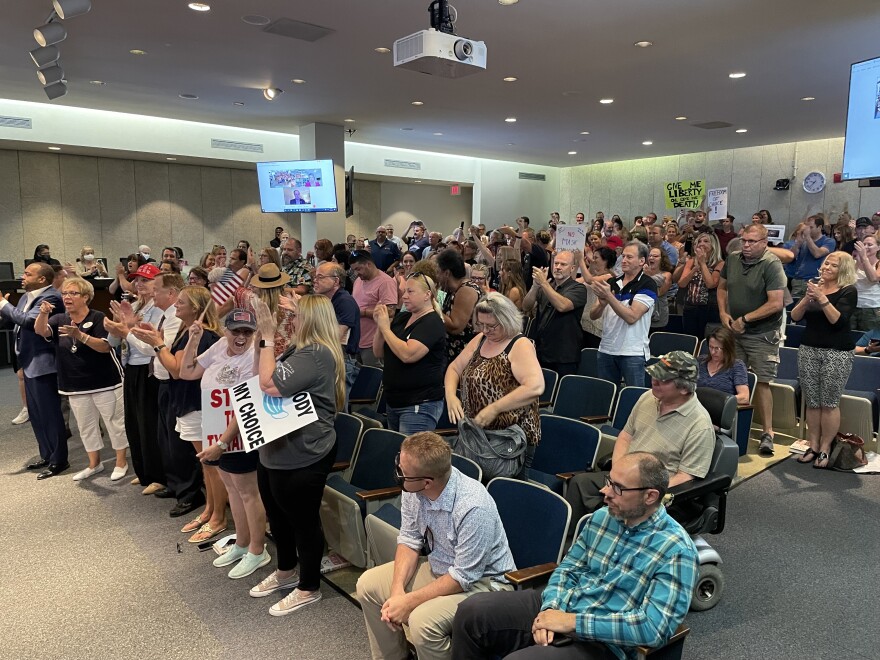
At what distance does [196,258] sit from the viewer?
45.6ft

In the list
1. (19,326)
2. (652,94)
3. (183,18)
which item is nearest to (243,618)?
(19,326)

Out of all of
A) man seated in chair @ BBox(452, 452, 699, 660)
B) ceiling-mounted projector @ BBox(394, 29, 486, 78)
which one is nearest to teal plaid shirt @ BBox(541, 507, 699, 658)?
man seated in chair @ BBox(452, 452, 699, 660)

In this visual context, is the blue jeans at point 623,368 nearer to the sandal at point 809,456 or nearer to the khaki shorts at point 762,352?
the khaki shorts at point 762,352

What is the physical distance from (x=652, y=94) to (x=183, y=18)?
5.66m

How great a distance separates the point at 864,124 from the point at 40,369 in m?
6.45

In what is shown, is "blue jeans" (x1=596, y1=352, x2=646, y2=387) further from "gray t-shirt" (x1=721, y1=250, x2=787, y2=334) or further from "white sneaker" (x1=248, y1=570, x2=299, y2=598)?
"white sneaker" (x1=248, y1=570, x2=299, y2=598)

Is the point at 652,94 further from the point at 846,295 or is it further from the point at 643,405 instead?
the point at 643,405

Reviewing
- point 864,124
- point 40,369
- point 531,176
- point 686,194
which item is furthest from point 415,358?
point 531,176

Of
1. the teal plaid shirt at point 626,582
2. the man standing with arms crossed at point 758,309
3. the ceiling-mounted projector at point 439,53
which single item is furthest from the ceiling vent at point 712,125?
the teal plaid shirt at point 626,582

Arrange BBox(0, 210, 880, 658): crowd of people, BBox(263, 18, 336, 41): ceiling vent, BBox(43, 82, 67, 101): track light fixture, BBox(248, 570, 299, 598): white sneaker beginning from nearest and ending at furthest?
1. BBox(0, 210, 880, 658): crowd of people
2. BBox(248, 570, 299, 598): white sneaker
3. BBox(263, 18, 336, 41): ceiling vent
4. BBox(43, 82, 67, 101): track light fixture

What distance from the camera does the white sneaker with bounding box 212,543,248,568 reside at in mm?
3477

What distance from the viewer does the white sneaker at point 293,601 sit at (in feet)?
9.87

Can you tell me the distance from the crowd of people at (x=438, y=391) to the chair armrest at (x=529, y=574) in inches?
3.0

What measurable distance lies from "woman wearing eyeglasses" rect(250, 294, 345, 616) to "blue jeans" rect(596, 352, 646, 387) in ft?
7.74
